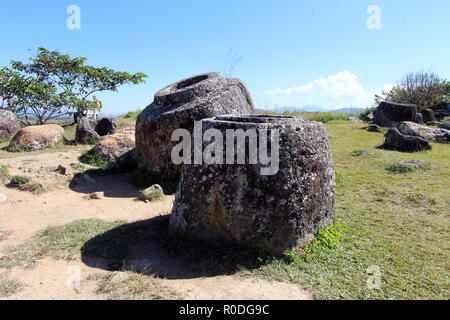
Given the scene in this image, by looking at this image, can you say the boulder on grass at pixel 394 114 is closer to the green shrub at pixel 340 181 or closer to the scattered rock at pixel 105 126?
the green shrub at pixel 340 181

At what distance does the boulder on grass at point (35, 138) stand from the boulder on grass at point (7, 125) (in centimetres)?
341

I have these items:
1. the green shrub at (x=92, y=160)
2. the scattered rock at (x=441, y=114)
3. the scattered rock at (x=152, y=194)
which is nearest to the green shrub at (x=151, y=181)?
the scattered rock at (x=152, y=194)

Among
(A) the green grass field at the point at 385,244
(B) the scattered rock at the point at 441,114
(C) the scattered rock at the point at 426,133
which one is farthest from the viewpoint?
(B) the scattered rock at the point at 441,114

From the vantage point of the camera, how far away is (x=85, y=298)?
3.11 metres

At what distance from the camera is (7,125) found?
45.0ft

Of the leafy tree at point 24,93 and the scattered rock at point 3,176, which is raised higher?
the leafy tree at point 24,93

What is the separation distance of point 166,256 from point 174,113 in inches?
148

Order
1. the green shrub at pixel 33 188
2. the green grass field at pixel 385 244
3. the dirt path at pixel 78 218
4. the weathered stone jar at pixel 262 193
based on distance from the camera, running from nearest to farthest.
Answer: the dirt path at pixel 78 218
the green grass field at pixel 385 244
the weathered stone jar at pixel 262 193
the green shrub at pixel 33 188

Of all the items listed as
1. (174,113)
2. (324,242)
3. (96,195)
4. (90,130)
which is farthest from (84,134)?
(324,242)

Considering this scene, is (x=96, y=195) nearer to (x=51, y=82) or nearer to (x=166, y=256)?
(x=166, y=256)

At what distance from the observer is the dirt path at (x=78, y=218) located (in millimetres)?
3250

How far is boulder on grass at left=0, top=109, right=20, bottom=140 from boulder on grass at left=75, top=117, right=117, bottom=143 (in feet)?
12.7

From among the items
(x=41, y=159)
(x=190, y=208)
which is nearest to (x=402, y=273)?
(x=190, y=208)

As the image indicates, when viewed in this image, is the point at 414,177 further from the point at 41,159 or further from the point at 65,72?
the point at 65,72
